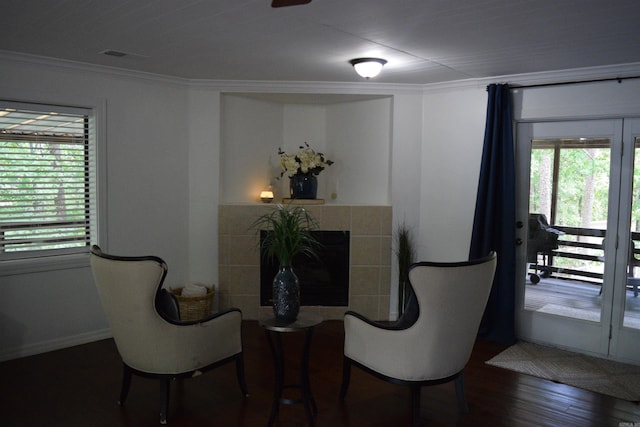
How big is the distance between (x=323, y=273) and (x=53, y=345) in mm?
2538

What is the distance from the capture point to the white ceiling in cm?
291

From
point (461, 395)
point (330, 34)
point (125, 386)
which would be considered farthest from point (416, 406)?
point (330, 34)

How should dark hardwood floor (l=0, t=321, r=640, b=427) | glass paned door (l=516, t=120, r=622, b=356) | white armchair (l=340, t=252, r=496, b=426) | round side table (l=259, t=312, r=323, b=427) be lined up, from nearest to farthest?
white armchair (l=340, t=252, r=496, b=426)
round side table (l=259, t=312, r=323, b=427)
dark hardwood floor (l=0, t=321, r=640, b=427)
glass paned door (l=516, t=120, r=622, b=356)

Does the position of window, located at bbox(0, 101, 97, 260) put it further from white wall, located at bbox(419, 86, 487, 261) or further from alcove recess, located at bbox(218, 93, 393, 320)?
white wall, located at bbox(419, 86, 487, 261)

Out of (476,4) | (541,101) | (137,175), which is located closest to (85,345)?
(137,175)

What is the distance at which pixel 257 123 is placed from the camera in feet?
18.8

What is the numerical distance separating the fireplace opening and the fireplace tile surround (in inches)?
2.2

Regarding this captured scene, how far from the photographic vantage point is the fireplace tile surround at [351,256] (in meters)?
5.29

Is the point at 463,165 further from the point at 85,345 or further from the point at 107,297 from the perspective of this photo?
the point at 85,345

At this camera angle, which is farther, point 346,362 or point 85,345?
point 85,345

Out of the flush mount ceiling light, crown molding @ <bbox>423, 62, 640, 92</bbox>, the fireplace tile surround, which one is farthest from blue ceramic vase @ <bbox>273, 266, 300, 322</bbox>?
crown molding @ <bbox>423, 62, 640, 92</bbox>

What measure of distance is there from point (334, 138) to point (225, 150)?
1.26m

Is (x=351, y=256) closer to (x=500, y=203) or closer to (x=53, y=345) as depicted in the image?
(x=500, y=203)

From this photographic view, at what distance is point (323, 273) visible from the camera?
5379 millimetres
